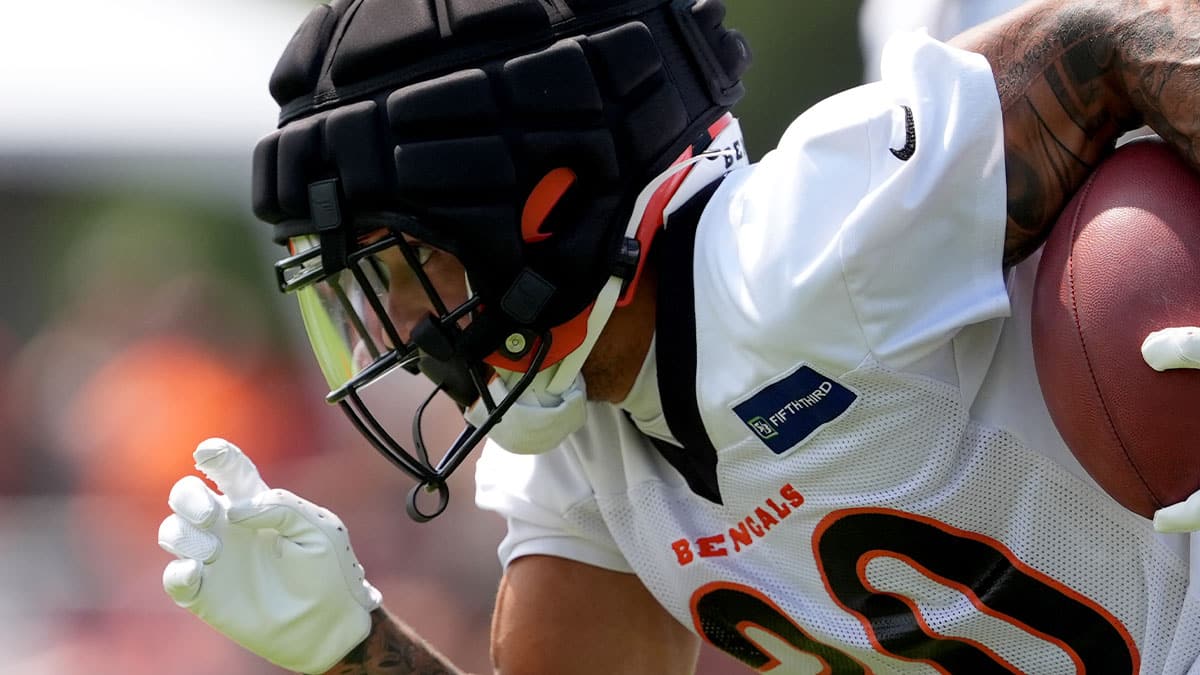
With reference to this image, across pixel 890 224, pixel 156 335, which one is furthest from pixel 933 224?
pixel 156 335

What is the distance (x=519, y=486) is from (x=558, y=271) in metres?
0.49

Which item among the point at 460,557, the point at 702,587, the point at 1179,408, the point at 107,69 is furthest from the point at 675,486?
the point at 107,69

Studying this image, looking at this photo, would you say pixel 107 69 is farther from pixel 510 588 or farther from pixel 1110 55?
pixel 1110 55

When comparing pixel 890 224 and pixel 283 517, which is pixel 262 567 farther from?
pixel 890 224

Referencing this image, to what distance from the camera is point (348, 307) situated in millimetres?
1781

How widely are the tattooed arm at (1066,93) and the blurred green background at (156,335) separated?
231 cm

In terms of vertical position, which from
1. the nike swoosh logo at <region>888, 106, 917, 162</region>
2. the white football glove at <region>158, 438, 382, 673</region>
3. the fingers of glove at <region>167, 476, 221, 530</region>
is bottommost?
the white football glove at <region>158, 438, 382, 673</region>

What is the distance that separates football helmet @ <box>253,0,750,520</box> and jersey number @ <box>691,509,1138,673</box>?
1.29 ft

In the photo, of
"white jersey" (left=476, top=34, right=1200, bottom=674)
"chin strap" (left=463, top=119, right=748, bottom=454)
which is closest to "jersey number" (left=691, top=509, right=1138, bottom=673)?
"white jersey" (left=476, top=34, right=1200, bottom=674)

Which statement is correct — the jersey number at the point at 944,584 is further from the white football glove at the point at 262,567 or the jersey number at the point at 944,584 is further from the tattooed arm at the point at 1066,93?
the white football glove at the point at 262,567

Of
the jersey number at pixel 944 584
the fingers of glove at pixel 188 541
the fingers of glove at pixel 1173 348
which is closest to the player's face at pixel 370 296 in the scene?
the fingers of glove at pixel 188 541

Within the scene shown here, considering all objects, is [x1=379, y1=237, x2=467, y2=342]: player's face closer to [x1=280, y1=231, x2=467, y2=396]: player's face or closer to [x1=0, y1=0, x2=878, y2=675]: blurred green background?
[x1=280, y1=231, x2=467, y2=396]: player's face

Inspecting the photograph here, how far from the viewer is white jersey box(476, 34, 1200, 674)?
1464 millimetres

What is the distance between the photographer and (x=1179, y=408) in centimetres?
135
